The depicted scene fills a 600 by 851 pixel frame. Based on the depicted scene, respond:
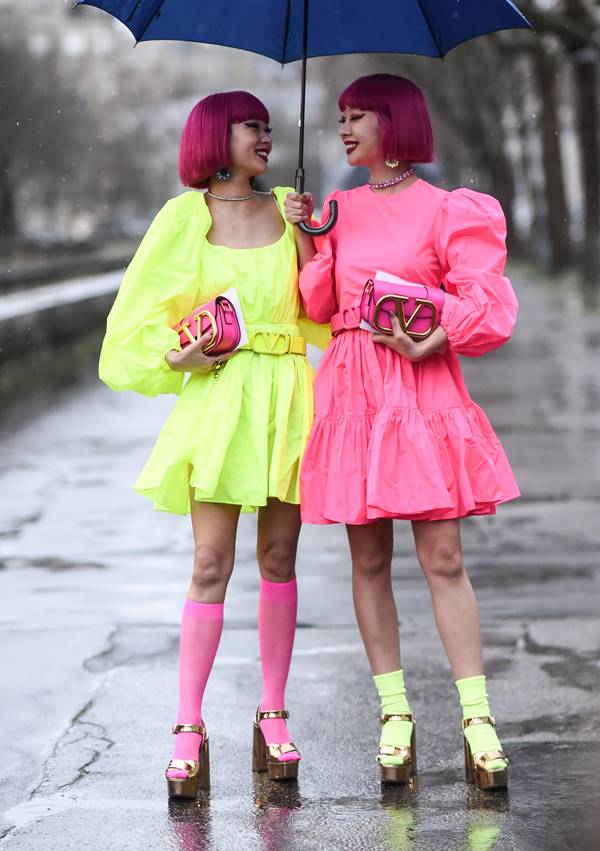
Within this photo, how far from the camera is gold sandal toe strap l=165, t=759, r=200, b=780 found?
4.46 m

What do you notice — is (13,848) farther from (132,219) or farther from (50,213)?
(132,219)

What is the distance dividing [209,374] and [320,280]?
0.42 m

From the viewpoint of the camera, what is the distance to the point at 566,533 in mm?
8453

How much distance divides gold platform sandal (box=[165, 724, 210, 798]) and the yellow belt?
1083 millimetres

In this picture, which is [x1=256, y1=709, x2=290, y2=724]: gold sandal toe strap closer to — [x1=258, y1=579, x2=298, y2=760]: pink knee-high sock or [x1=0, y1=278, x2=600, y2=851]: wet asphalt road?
[x1=258, y1=579, x2=298, y2=760]: pink knee-high sock

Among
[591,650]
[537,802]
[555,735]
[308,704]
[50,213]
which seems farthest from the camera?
[50,213]

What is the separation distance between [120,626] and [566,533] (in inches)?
110

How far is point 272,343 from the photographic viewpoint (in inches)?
186

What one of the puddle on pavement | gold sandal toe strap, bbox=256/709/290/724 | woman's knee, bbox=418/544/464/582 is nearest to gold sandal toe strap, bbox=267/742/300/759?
gold sandal toe strap, bbox=256/709/290/724

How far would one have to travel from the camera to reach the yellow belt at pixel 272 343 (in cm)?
470

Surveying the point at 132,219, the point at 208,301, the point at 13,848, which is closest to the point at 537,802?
the point at 13,848

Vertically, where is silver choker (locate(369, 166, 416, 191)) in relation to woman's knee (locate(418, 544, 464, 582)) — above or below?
above

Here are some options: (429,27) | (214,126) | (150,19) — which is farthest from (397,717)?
(150,19)

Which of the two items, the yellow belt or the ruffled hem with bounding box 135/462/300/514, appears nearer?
the ruffled hem with bounding box 135/462/300/514
